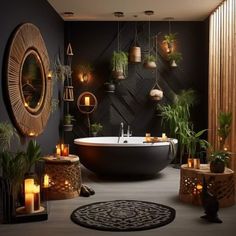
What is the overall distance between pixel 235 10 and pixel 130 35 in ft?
8.25

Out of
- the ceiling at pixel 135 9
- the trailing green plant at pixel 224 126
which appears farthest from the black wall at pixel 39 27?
the trailing green plant at pixel 224 126

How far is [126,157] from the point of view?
16.8ft

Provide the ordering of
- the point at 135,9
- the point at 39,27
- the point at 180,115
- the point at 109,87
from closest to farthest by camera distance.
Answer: the point at 39,27
the point at 135,9
the point at 180,115
the point at 109,87

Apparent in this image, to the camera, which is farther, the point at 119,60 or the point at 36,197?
the point at 119,60

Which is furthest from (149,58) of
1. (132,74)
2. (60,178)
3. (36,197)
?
(36,197)

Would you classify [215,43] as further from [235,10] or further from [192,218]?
[192,218]

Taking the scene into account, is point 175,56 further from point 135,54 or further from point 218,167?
point 218,167

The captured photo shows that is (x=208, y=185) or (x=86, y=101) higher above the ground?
(x=86, y=101)

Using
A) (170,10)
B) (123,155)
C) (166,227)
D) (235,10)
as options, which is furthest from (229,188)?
(170,10)

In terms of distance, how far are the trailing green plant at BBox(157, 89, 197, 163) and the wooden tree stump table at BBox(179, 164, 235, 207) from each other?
2.24m

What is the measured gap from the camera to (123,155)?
202 inches

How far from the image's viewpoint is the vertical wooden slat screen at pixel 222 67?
504cm

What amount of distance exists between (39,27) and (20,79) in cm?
131

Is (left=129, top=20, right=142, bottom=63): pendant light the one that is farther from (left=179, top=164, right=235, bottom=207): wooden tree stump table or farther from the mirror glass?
(left=179, top=164, right=235, bottom=207): wooden tree stump table
